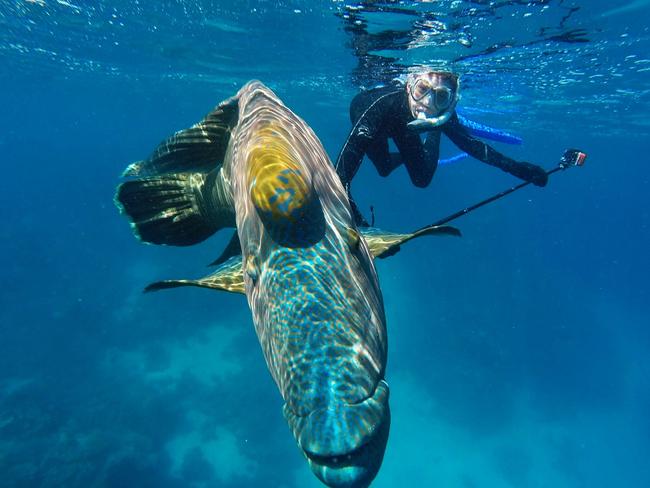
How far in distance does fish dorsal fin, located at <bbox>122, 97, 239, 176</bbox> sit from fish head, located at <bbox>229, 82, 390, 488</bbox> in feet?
4.87

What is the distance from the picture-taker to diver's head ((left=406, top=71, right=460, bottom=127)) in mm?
6516

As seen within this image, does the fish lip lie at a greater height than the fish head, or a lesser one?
lesser

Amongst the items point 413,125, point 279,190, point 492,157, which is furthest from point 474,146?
point 279,190

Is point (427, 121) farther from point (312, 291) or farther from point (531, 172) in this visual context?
point (312, 291)

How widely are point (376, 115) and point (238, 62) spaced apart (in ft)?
73.8

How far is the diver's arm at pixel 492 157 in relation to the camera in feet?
21.9

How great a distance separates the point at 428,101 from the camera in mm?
6562

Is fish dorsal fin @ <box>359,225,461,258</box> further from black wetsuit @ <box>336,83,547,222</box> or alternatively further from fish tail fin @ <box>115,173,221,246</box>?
fish tail fin @ <box>115,173,221,246</box>

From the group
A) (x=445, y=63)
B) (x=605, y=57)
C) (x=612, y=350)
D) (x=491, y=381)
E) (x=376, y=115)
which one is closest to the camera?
(x=376, y=115)

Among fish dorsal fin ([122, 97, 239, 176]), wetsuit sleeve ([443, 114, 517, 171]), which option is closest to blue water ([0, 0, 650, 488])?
wetsuit sleeve ([443, 114, 517, 171])

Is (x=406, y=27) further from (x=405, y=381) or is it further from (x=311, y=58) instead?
(x=405, y=381)

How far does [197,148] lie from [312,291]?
2.78 metres

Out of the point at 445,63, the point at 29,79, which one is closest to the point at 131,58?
the point at 29,79

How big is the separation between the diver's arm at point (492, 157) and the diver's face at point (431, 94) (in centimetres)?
128
